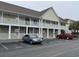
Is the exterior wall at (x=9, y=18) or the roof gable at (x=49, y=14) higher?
the roof gable at (x=49, y=14)

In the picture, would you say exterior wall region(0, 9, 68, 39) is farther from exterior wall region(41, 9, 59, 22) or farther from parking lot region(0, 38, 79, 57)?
parking lot region(0, 38, 79, 57)

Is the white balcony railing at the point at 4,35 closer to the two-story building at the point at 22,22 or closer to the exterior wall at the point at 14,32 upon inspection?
the two-story building at the point at 22,22

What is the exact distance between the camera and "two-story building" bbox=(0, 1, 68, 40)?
30938 millimetres

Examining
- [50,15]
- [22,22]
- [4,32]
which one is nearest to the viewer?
[4,32]

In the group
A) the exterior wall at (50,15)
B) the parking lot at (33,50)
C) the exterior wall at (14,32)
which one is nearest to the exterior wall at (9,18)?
the exterior wall at (14,32)

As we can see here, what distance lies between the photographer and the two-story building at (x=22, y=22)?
102 ft

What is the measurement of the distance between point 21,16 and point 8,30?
5078 millimetres

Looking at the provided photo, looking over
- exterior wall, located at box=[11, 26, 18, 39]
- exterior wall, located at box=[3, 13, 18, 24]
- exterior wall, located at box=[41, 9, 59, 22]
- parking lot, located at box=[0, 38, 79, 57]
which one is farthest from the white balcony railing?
exterior wall, located at box=[41, 9, 59, 22]

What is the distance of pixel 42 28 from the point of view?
40781 millimetres

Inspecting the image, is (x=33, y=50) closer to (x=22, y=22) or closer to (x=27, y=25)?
(x=22, y=22)

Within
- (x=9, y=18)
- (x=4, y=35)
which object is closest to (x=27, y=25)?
(x=9, y=18)

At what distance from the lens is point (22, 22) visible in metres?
34.1

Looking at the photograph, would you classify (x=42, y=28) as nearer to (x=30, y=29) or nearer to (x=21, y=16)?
(x=30, y=29)

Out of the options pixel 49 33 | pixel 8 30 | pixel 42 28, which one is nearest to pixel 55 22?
pixel 49 33
